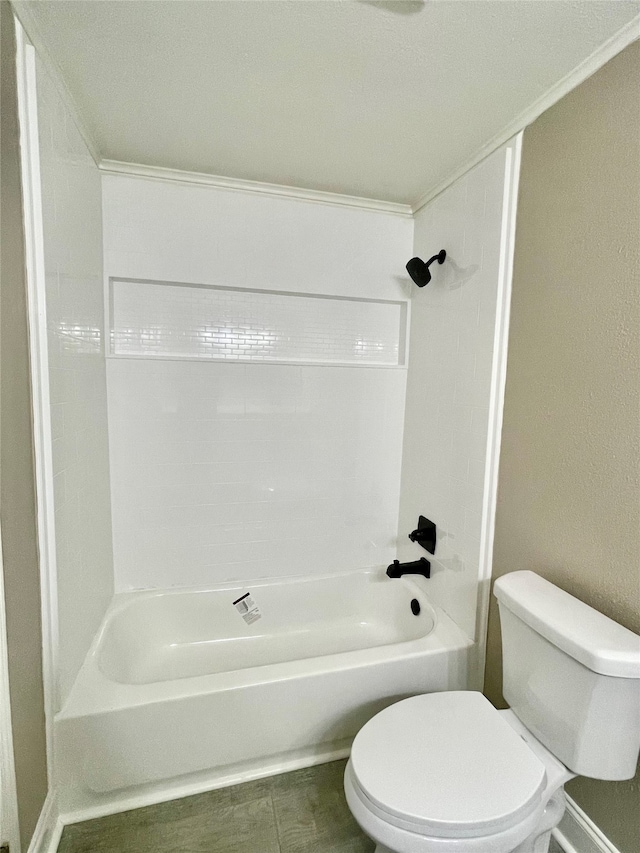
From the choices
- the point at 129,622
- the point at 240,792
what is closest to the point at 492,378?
the point at 240,792

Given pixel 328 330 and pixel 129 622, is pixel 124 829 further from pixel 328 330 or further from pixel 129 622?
pixel 328 330

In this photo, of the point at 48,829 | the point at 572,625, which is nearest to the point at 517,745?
the point at 572,625

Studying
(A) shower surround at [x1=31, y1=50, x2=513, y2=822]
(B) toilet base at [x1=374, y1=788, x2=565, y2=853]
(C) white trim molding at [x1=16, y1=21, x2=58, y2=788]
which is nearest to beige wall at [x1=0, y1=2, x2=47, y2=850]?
(C) white trim molding at [x1=16, y1=21, x2=58, y2=788]

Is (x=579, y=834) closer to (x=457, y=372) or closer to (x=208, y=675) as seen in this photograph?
(x=208, y=675)

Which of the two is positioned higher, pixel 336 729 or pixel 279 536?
pixel 279 536

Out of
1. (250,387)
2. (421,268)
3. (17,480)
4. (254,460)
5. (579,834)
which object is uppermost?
(421,268)

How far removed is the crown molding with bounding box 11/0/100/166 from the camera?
0.98m

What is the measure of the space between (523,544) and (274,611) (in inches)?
49.5

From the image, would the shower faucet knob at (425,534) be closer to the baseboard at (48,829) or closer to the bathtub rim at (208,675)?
the bathtub rim at (208,675)

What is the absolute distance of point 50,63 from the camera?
1.15m

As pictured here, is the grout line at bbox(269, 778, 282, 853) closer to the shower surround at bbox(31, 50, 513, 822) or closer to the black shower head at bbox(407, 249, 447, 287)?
the shower surround at bbox(31, 50, 513, 822)

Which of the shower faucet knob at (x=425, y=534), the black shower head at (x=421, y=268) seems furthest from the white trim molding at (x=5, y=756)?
the black shower head at (x=421, y=268)

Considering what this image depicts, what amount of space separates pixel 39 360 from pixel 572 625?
1.54 m

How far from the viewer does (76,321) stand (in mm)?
1389
